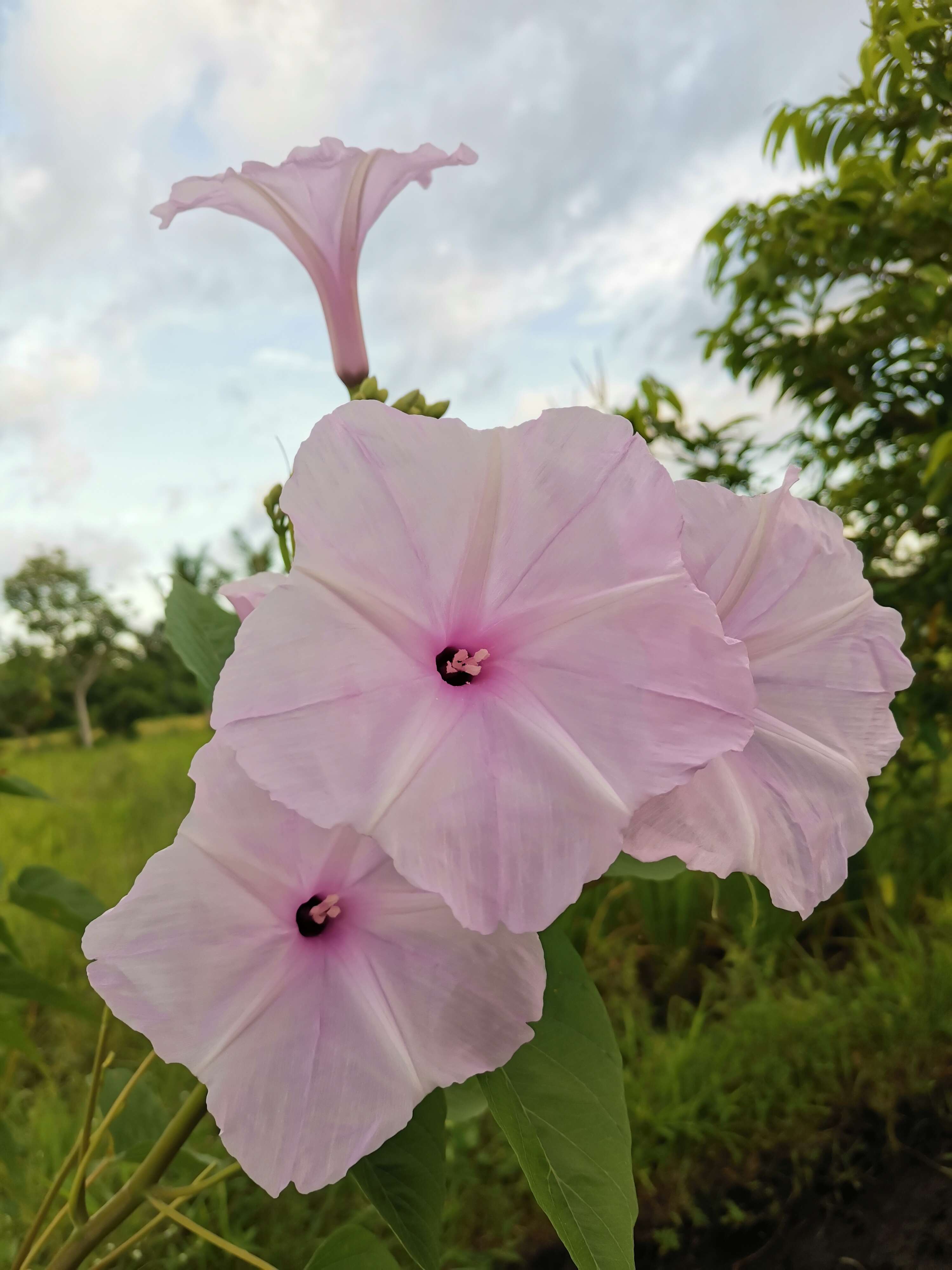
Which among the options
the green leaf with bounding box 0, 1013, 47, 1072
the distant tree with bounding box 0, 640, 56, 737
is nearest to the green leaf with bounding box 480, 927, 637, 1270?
the green leaf with bounding box 0, 1013, 47, 1072

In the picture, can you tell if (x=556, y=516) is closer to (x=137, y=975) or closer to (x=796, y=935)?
(x=137, y=975)

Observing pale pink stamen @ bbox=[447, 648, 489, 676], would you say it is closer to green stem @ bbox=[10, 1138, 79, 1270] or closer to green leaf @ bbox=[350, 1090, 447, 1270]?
A: green leaf @ bbox=[350, 1090, 447, 1270]

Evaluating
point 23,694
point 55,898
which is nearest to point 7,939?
point 55,898

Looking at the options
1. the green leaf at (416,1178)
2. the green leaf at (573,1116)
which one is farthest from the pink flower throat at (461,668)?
the green leaf at (416,1178)

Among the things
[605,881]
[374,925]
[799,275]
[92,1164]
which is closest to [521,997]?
[374,925]

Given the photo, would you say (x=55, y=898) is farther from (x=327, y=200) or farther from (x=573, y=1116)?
(x=327, y=200)

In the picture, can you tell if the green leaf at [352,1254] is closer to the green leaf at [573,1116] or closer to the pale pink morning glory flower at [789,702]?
the green leaf at [573,1116]
